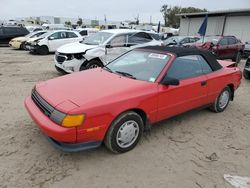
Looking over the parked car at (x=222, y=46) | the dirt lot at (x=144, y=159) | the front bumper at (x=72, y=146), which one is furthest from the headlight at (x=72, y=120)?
the parked car at (x=222, y=46)

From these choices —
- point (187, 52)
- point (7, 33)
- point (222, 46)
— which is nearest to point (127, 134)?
point (187, 52)

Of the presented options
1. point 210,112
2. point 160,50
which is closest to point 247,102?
point 210,112

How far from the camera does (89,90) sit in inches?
131

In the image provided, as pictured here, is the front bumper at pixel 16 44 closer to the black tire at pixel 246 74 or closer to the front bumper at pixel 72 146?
the black tire at pixel 246 74

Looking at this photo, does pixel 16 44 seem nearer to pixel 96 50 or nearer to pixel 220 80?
pixel 96 50

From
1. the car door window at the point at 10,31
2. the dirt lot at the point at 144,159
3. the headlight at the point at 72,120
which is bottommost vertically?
the dirt lot at the point at 144,159

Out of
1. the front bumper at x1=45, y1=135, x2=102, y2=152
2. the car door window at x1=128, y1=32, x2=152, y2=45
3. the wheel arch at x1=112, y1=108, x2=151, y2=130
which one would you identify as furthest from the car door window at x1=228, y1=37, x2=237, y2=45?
the front bumper at x1=45, y1=135, x2=102, y2=152

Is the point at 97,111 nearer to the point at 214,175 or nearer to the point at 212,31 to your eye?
the point at 214,175

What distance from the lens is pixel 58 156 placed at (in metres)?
3.31

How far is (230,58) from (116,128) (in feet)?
40.7

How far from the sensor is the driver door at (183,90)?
3748mm

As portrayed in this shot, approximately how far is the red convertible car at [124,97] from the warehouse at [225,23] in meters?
21.5

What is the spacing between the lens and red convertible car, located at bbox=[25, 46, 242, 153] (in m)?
2.93

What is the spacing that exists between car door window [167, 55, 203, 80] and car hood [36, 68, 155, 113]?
24.0 inches
